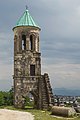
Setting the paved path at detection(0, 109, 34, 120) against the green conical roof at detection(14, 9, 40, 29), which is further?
the green conical roof at detection(14, 9, 40, 29)

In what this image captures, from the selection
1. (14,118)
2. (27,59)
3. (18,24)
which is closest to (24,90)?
(27,59)

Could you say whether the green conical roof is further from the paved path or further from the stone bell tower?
the paved path

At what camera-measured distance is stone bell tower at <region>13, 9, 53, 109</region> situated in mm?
42056

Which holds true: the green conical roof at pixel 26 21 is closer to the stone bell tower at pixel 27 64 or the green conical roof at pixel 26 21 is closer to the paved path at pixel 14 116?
the stone bell tower at pixel 27 64

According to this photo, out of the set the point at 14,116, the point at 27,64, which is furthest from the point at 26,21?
the point at 14,116

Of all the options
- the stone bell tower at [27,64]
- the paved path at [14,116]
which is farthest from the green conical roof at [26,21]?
the paved path at [14,116]

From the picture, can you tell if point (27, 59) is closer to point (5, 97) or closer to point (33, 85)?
point (33, 85)

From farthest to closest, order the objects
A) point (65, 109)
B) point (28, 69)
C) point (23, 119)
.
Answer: point (28, 69), point (65, 109), point (23, 119)

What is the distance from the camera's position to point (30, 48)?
42750mm

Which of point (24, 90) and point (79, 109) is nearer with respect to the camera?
point (79, 109)

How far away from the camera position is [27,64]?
139 ft

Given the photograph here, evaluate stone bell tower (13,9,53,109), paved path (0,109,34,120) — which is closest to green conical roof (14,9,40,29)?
stone bell tower (13,9,53,109)

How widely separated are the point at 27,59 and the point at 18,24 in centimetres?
465

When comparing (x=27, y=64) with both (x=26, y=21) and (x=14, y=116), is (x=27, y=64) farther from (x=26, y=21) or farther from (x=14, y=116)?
(x=14, y=116)
